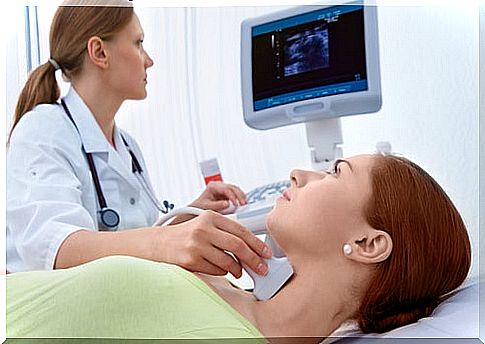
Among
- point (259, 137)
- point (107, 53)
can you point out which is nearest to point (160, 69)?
point (107, 53)

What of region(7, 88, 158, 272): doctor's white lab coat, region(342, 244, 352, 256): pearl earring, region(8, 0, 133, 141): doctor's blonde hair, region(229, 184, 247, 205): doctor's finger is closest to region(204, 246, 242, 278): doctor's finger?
region(342, 244, 352, 256): pearl earring

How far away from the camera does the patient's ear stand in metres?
0.97

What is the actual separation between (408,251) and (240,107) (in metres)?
0.61

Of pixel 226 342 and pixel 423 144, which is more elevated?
pixel 423 144

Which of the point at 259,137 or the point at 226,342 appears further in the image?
the point at 259,137

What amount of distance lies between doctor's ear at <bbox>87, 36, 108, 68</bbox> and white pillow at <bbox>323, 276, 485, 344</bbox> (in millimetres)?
696

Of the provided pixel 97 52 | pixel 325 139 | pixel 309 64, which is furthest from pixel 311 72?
pixel 97 52

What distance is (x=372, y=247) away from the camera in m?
0.98

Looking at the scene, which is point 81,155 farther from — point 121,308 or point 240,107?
point 121,308

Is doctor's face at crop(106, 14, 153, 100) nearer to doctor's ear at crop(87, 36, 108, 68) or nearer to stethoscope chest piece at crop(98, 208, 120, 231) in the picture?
doctor's ear at crop(87, 36, 108, 68)

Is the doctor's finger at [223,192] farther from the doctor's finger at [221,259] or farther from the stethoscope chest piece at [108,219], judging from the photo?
the doctor's finger at [221,259]

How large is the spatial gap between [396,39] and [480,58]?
0.16m

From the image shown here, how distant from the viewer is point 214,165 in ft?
4.92

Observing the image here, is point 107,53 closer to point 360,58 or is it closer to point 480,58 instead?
point 360,58
